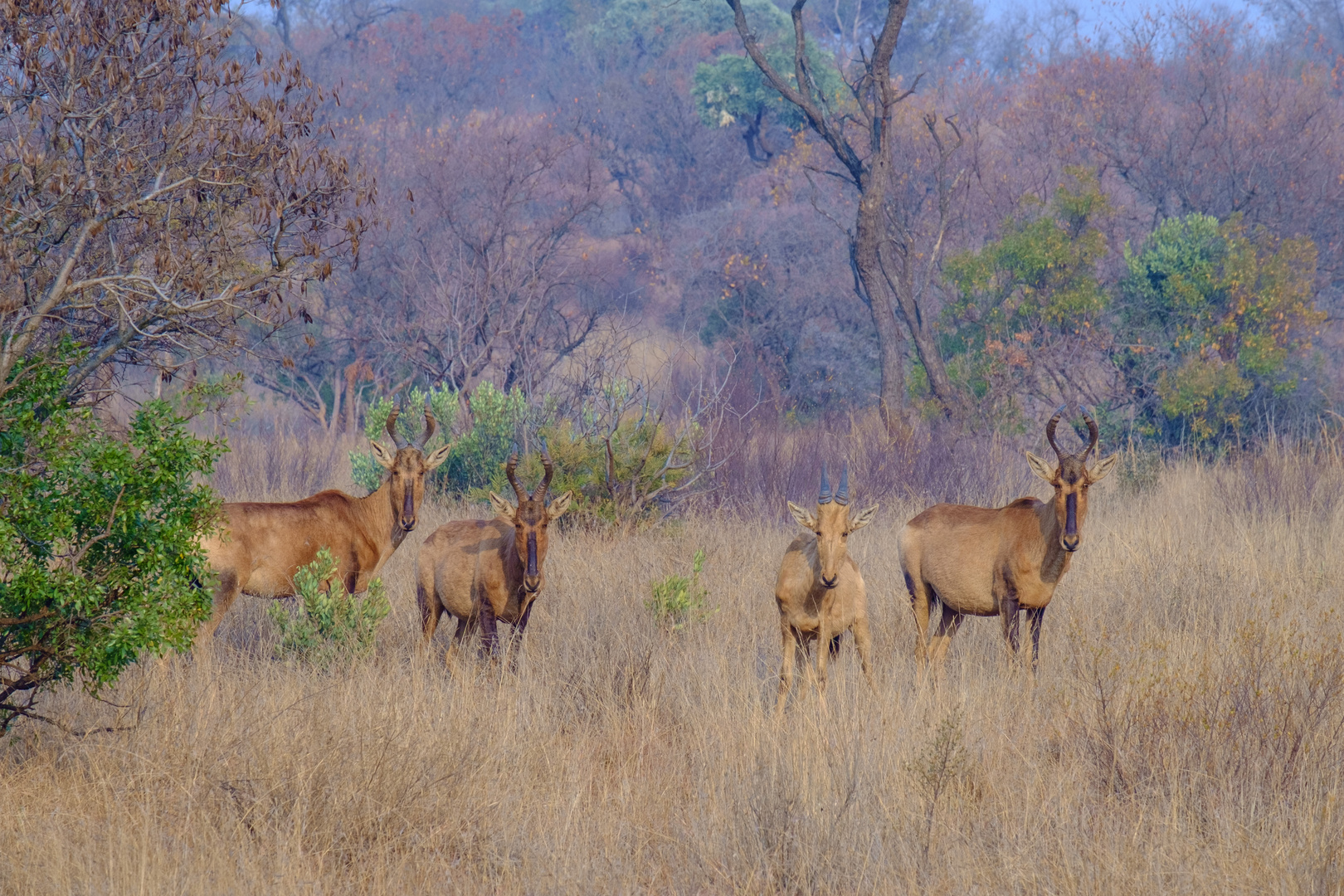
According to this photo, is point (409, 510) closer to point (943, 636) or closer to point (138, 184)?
point (138, 184)

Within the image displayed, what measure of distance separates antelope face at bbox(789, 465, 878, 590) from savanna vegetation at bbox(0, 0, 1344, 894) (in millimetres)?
704

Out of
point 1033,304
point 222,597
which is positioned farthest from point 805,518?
point 1033,304

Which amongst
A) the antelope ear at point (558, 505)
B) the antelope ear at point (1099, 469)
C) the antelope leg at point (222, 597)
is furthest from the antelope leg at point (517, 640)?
the antelope ear at point (1099, 469)

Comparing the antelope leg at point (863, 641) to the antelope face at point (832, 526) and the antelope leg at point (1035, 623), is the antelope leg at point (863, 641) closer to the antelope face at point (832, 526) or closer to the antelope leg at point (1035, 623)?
the antelope face at point (832, 526)

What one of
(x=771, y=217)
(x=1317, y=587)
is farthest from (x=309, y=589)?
(x=771, y=217)

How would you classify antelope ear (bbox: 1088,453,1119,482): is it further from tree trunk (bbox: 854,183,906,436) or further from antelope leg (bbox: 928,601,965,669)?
tree trunk (bbox: 854,183,906,436)

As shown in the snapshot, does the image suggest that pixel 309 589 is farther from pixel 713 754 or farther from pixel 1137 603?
pixel 1137 603

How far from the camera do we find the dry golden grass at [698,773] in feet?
15.4

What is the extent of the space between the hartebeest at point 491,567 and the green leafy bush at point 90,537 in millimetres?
2207

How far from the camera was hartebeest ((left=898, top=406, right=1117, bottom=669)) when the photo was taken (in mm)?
7230

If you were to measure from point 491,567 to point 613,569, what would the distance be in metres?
1.94

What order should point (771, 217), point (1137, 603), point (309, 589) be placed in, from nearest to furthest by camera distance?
point (309, 589) < point (1137, 603) < point (771, 217)

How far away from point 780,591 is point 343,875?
2.89 m

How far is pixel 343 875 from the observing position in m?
4.88
